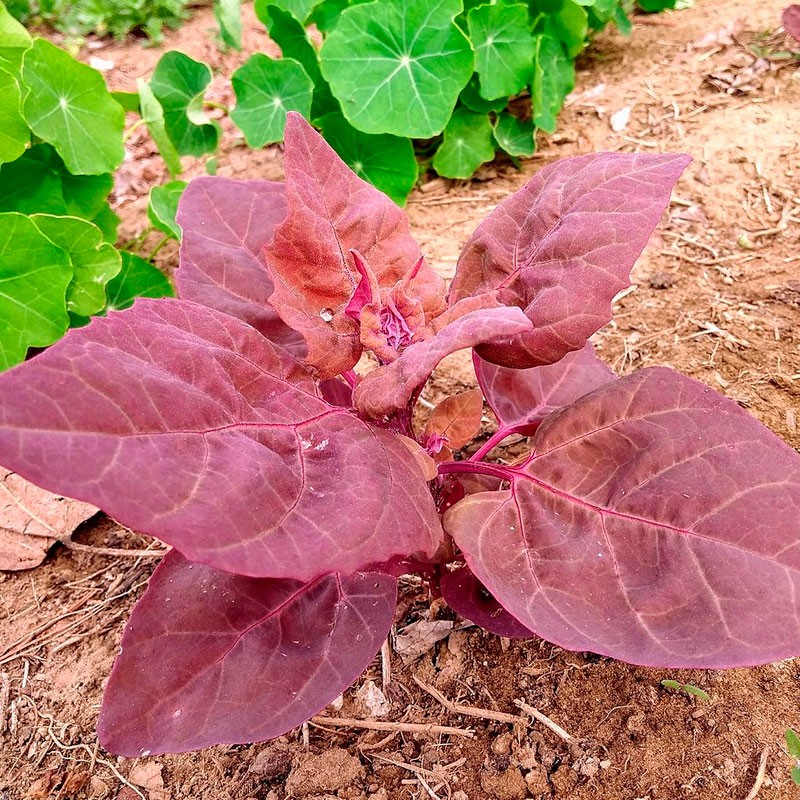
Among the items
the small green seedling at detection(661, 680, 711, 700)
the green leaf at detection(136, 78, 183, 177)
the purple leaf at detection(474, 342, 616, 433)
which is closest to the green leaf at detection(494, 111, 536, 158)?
the green leaf at detection(136, 78, 183, 177)

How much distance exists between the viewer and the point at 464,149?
256 cm

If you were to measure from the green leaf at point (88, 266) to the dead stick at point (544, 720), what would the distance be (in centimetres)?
147

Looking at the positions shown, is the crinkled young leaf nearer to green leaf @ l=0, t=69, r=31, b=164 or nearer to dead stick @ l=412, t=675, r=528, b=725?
dead stick @ l=412, t=675, r=528, b=725

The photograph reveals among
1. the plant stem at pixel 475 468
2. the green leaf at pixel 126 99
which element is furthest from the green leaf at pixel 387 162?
the plant stem at pixel 475 468

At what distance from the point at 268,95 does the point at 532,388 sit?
185 centimetres

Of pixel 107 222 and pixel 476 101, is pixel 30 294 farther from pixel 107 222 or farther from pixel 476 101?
pixel 476 101

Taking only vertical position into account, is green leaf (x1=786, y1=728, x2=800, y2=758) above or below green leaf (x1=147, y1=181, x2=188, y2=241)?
below

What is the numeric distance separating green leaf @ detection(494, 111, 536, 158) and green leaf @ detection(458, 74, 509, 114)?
4cm

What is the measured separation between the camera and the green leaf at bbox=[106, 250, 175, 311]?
2.18 meters

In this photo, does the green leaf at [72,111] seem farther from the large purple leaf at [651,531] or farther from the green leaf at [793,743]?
the green leaf at [793,743]

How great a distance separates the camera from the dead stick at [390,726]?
119 centimetres

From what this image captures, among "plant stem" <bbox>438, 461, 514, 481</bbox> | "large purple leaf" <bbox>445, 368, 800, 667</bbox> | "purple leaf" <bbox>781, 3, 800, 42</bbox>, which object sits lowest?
"purple leaf" <bbox>781, 3, 800, 42</bbox>

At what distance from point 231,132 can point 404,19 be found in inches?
42.7

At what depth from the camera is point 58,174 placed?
213cm
